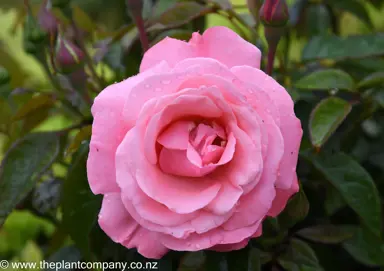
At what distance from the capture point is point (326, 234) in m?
0.61

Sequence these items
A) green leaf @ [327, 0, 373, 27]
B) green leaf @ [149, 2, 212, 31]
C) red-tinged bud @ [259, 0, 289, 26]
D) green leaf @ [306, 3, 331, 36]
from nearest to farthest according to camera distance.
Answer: red-tinged bud @ [259, 0, 289, 26] → green leaf @ [149, 2, 212, 31] → green leaf @ [327, 0, 373, 27] → green leaf @ [306, 3, 331, 36]

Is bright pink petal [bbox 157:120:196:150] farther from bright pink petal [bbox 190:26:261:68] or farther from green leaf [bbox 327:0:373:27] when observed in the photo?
green leaf [bbox 327:0:373:27]

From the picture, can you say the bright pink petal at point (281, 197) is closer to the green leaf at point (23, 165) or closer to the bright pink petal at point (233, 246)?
the bright pink petal at point (233, 246)

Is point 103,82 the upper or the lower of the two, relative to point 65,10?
lower

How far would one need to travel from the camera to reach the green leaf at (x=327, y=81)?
0.60m

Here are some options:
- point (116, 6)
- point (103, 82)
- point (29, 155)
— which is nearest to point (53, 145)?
point (29, 155)

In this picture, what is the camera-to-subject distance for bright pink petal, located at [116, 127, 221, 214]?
404 millimetres

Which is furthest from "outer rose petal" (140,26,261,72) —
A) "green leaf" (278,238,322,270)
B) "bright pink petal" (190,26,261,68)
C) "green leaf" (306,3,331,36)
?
"green leaf" (306,3,331,36)

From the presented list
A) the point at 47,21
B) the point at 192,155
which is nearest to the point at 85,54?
the point at 47,21

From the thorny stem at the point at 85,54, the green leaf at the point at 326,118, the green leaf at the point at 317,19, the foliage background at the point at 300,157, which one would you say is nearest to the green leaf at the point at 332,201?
the foliage background at the point at 300,157

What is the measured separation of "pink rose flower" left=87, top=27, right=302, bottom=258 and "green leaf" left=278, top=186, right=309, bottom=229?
0.18 feet

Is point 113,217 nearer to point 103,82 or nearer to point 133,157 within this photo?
point 133,157

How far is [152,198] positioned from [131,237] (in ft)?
0.16

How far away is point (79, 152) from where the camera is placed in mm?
559
